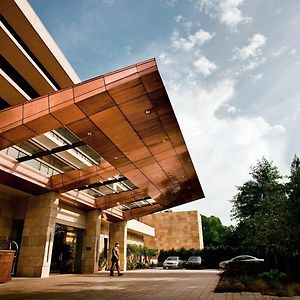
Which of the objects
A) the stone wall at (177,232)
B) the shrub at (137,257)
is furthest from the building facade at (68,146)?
A: the stone wall at (177,232)

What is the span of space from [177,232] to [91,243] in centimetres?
2454

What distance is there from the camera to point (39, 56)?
1605cm

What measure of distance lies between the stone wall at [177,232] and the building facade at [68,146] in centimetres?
2025

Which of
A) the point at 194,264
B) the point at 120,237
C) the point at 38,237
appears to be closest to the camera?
the point at 38,237

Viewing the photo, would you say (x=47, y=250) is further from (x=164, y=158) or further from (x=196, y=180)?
(x=196, y=180)

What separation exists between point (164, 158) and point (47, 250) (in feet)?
26.5

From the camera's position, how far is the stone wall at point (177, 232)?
136 feet

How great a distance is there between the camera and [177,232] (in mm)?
42469

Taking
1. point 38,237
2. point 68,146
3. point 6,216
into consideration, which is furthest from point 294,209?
point 6,216

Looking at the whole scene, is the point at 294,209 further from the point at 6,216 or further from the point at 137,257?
the point at 137,257

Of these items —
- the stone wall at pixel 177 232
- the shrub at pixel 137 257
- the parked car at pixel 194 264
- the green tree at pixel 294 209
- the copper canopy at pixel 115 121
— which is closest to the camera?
the copper canopy at pixel 115 121

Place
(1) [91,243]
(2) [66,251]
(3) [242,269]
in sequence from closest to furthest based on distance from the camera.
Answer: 1. (3) [242,269]
2. (1) [91,243]
3. (2) [66,251]

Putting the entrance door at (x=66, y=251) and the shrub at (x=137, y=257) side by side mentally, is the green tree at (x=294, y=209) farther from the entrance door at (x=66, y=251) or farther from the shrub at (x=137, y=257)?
the shrub at (x=137, y=257)

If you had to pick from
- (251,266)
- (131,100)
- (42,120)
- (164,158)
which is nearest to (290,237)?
(251,266)
